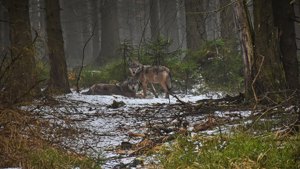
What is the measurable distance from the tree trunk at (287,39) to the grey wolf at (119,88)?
309 inches

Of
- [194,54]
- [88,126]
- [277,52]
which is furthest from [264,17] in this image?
[194,54]

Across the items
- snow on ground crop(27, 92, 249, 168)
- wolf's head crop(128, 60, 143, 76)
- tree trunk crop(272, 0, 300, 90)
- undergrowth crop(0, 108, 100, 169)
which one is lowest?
snow on ground crop(27, 92, 249, 168)

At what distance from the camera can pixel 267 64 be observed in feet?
25.8

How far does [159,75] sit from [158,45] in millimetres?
1412

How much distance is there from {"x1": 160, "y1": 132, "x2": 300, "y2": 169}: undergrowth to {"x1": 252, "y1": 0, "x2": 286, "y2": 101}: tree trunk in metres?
3.21

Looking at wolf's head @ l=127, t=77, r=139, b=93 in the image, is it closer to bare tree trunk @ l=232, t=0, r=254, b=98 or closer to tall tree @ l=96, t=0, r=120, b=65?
bare tree trunk @ l=232, t=0, r=254, b=98

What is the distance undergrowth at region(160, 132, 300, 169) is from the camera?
3984 mm

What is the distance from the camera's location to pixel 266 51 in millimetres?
7902

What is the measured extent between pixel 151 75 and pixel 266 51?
7.94 m

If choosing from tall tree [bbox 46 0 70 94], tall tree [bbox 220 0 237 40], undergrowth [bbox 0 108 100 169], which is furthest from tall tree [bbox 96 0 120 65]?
undergrowth [bbox 0 108 100 169]

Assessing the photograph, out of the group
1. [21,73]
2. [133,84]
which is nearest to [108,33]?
[133,84]

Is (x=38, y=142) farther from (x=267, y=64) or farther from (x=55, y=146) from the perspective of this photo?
(x=267, y=64)

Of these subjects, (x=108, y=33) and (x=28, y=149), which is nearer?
(x=28, y=149)

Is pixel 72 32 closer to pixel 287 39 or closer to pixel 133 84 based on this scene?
pixel 133 84
